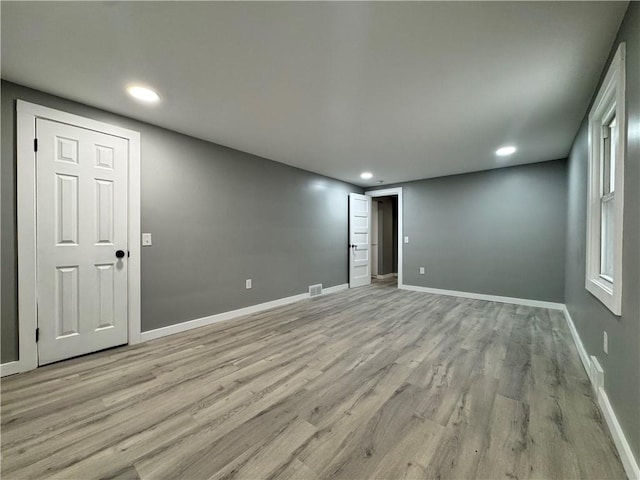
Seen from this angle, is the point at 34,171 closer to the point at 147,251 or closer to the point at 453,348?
the point at 147,251

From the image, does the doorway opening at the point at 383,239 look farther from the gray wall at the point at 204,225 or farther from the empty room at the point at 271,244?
the empty room at the point at 271,244

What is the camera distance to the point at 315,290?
4719 mm

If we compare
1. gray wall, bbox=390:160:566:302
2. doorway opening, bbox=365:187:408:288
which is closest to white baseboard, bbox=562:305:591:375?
gray wall, bbox=390:160:566:302

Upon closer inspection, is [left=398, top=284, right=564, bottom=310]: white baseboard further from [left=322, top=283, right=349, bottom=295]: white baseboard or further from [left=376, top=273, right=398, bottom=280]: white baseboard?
[left=376, top=273, right=398, bottom=280]: white baseboard

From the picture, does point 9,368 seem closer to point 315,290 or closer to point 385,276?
point 315,290

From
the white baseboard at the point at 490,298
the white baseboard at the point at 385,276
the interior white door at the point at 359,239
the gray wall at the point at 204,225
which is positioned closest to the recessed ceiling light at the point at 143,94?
the gray wall at the point at 204,225

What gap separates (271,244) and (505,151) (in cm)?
356

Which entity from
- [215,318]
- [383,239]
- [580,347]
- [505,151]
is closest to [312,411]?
[215,318]

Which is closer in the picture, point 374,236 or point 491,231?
point 491,231

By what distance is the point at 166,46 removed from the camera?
1632 mm

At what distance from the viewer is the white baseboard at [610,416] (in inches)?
45.6

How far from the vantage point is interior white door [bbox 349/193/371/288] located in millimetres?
5520

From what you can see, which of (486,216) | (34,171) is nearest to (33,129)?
(34,171)

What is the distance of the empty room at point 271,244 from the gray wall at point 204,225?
0.03m
